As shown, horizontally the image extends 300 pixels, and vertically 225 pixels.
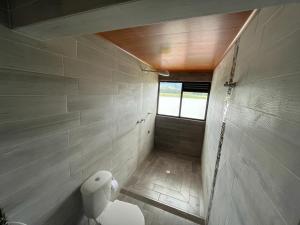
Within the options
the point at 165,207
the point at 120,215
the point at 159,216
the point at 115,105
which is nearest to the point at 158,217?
the point at 159,216

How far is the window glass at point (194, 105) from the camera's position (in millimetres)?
3135

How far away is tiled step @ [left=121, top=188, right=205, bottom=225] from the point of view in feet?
5.38

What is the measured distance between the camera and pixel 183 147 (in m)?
3.32

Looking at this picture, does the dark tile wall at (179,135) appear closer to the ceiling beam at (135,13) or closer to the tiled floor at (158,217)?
the tiled floor at (158,217)

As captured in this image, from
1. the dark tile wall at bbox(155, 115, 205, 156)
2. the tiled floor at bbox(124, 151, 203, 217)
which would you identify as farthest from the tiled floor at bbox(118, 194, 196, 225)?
the dark tile wall at bbox(155, 115, 205, 156)

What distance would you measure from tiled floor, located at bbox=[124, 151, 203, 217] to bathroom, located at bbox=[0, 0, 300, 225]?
0.04 meters

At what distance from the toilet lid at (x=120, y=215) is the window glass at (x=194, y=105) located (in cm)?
249

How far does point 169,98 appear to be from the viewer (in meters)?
3.41

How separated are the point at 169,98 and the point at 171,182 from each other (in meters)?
2.04

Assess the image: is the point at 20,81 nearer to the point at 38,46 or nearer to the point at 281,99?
the point at 38,46

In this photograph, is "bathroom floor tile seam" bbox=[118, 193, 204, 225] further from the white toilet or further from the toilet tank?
the toilet tank

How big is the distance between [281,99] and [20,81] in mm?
1303

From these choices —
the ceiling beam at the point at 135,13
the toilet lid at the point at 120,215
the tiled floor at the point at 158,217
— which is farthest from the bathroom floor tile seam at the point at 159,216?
the ceiling beam at the point at 135,13

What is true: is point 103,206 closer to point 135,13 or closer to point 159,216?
point 159,216
